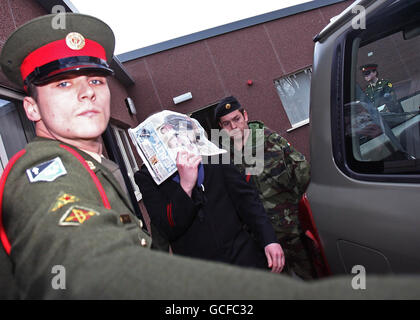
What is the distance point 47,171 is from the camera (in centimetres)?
67

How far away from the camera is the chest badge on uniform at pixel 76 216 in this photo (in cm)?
54

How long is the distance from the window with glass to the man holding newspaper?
6.79 meters

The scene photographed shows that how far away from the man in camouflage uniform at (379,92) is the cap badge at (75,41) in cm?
129

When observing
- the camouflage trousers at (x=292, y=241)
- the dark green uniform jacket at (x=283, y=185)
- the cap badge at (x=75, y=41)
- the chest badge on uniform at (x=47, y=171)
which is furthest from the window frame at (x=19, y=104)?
the camouflage trousers at (x=292, y=241)

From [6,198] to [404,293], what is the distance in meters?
0.78

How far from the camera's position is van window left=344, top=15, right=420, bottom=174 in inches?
48.2

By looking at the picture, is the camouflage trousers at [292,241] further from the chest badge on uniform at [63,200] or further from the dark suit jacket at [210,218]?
the chest badge on uniform at [63,200]

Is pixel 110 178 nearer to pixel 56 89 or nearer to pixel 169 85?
pixel 56 89

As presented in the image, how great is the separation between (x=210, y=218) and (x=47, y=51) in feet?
3.74

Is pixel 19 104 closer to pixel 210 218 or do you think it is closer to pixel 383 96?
pixel 210 218

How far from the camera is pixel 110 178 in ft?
2.96

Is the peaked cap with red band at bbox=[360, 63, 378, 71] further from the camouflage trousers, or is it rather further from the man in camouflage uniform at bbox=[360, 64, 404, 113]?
the camouflage trousers

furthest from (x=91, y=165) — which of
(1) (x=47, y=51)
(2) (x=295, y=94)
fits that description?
(2) (x=295, y=94)

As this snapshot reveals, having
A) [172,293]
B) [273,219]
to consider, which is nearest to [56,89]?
[172,293]
